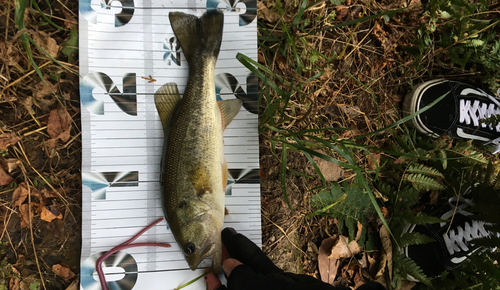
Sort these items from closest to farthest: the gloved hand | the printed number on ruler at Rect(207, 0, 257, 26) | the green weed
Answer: the gloved hand
the printed number on ruler at Rect(207, 0, 257, 26)
the green weed

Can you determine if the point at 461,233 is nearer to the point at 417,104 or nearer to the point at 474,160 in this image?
the point at 474,160

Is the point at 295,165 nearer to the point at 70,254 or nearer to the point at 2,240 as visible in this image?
the point at 70,254

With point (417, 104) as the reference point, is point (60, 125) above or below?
below

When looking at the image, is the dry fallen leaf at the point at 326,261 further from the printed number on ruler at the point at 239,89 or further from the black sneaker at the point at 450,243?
the printed number on ruler at the point at 239,89

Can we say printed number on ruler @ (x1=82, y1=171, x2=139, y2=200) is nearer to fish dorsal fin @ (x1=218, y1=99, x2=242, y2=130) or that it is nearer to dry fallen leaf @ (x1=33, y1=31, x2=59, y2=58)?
fish dorsal fin @ (x1=218, y1=99, x2=242, y2=130)

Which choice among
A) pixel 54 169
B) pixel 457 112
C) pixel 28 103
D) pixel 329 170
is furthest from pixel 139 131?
pixel 457 112

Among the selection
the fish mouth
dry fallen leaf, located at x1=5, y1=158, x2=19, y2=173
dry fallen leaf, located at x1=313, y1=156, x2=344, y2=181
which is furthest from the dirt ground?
the fish mouth

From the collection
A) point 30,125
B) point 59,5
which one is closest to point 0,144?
point 30,125

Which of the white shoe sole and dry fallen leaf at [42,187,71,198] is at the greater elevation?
the white shoe sole
